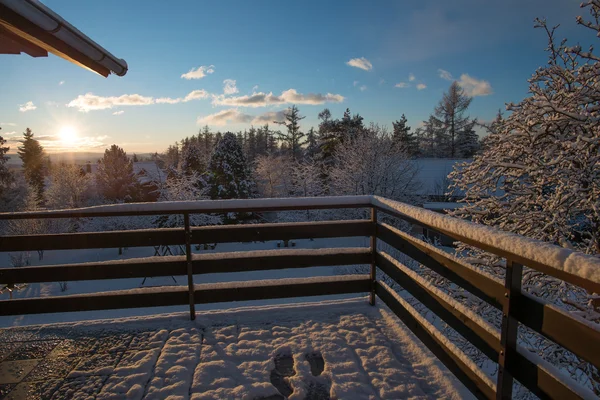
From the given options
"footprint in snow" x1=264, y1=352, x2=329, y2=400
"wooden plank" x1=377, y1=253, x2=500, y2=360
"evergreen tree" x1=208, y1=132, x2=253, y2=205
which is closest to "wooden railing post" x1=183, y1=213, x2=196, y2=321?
"footprint in snow" x1=264, y1=352, x2=329, y2=400

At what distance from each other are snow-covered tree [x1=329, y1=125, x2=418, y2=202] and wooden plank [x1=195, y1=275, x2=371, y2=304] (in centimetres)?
1707

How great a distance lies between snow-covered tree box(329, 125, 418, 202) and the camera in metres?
20.8

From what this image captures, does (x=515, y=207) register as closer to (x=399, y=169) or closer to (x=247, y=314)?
(x=247, y=314)

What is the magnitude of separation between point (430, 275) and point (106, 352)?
770 cm

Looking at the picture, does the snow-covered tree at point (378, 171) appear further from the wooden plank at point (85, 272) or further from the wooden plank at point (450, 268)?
the wooden plank at point (85, 272)

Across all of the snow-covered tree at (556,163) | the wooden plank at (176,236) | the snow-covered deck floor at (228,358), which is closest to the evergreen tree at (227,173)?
the snow-covered tree at (556,163)

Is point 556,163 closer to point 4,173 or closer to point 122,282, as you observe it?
point 122,282

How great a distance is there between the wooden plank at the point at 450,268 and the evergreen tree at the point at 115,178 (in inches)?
1121

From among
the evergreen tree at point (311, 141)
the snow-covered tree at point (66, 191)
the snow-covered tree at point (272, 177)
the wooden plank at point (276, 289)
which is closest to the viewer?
the wooden plank at point (276, 289)

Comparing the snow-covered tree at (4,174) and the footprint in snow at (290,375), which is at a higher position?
the snow-covered tree at (4,174)

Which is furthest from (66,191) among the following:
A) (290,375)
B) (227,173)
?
(290,375)

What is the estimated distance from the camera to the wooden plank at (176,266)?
3.16 metres

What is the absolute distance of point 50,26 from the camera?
284 cm

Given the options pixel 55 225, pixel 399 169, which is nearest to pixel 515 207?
pixel 399 169
